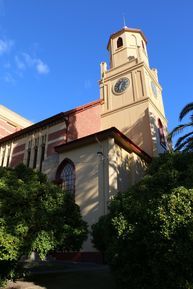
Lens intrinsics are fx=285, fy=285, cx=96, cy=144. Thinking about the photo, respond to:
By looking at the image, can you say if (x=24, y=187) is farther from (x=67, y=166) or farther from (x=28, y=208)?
(x=67, y=166)

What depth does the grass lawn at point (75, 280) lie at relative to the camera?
9.96 meters

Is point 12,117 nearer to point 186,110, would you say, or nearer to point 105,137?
point 105,137

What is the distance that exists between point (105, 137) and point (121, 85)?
35.8 ft

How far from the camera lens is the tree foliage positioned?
7320 mm

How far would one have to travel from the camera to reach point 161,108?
2884 cm

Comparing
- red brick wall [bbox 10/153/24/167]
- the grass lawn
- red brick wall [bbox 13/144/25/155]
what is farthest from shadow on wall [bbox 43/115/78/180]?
the grass lawn

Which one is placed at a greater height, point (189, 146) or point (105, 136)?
point (105, 136)

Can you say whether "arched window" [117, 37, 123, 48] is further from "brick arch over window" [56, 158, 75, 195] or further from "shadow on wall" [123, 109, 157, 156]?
"brick arch over window" [56, 158, 75, 195]

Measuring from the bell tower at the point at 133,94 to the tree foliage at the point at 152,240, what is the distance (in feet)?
48.7

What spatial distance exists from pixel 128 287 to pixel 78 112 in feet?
59.0

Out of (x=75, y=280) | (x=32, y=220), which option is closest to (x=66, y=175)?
(x=75, y=280)

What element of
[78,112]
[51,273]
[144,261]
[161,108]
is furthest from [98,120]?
[144,261]

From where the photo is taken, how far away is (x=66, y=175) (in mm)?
20375

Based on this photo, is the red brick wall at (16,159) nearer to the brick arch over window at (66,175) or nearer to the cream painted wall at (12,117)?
the brick arch over window at (66,175)
